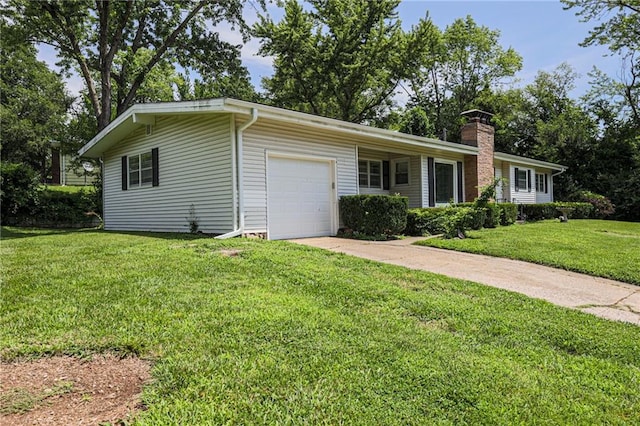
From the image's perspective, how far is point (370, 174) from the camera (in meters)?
14.1

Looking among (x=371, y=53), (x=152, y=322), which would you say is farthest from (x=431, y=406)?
(x=371, y=53)

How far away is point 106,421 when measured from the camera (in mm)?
2049

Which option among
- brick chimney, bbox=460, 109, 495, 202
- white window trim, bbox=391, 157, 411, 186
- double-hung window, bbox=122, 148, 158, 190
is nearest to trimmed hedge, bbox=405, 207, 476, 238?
white window trim, bbox=391, 157, 411, 186

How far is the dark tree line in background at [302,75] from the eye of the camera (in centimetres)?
1889

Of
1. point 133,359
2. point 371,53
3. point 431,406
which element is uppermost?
point 371,53

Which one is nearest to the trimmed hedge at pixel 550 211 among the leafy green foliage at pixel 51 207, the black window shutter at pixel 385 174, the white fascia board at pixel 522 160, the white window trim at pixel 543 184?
the white fascia board at pixel 522 160

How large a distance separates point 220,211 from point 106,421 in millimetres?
7095

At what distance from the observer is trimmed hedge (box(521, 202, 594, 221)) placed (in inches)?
660

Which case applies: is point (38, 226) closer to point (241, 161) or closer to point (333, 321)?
point (241, 161)

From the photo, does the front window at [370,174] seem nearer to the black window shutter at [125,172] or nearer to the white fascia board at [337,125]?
the white fascia board at [337,125]

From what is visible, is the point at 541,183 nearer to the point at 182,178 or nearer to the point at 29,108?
the point at 182,178

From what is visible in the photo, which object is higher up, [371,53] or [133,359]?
[371,53]

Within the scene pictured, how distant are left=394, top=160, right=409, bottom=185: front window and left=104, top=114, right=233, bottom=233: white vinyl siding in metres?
7.88

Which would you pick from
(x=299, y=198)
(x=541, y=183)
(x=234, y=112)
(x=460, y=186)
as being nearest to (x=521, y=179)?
(x=541, y=183)
